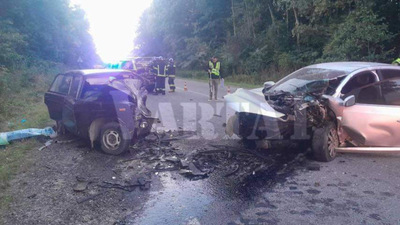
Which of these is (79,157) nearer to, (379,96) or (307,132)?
(307,132)

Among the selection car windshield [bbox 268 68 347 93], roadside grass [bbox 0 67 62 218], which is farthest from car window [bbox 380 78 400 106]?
roadside grass [bbox 0 67 62 218]

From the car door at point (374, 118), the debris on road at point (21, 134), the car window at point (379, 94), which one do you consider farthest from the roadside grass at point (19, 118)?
the car window at point (379, 94)

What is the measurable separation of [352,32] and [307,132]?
1254 cm

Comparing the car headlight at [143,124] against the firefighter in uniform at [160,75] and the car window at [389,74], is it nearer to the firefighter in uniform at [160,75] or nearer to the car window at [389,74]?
the car window at [389,74]

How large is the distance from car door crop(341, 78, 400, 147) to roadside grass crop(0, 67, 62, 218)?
5.06 metres

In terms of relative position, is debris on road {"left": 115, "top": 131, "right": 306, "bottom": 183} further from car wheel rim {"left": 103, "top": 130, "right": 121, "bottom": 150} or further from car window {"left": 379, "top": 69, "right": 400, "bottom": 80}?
car window {"left": 379, "top": 69, "right": 400, "bottom": 80}

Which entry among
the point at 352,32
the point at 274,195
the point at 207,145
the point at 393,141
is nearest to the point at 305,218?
the point at 274,195

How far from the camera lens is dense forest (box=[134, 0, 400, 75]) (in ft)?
51.4

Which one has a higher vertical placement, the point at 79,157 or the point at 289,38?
the point at 289,38

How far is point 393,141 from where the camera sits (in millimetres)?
5438

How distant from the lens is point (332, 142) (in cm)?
550

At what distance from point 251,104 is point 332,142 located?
4.82 ft

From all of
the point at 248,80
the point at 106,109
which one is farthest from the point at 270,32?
the point at 106,109

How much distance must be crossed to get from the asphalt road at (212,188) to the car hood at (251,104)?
0.82 m
